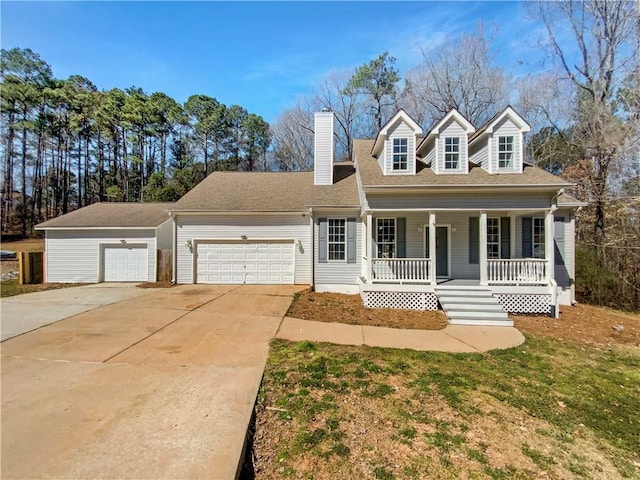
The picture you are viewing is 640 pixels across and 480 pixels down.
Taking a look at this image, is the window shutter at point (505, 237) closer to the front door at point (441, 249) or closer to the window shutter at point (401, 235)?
the front door at point (441, 249)

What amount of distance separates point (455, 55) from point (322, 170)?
14631 mm

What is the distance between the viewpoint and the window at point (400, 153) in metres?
11.0

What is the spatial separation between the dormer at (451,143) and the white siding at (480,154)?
0.92 metres

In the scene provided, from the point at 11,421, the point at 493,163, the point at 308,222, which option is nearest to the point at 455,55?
the point at 493,163

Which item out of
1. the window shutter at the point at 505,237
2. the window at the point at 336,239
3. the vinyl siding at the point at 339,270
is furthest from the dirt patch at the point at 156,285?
the window shutter at the point at 505,237

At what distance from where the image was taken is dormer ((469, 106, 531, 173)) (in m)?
10.7

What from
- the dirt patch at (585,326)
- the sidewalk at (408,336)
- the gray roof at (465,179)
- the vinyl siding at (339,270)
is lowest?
the dirt patch at (585,326)

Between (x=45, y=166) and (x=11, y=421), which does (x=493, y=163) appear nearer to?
(x=11, y=421)

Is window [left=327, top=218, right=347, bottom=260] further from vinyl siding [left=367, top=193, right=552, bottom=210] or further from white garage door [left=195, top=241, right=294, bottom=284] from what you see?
vinyl siding [left=367, top=193, right=552, bottom=210]

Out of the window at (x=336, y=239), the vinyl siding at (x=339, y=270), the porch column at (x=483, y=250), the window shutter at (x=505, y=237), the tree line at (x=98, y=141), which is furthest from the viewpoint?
the tree line at (x=98, y=141)

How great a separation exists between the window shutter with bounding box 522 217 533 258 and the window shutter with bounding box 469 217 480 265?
1.70m

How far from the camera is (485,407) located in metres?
4.05

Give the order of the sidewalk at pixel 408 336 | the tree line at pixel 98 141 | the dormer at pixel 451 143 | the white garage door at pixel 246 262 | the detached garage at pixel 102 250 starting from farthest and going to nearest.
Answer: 1. the tree line at pixel 98 141
2. the detached garage at pixel 102 250
3. the white garage door at pixel 246 262
4. the dormer at pixel 451 143
5. the sidewalk at pixel 408 336

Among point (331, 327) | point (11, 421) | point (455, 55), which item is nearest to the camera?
point (11, 421)
